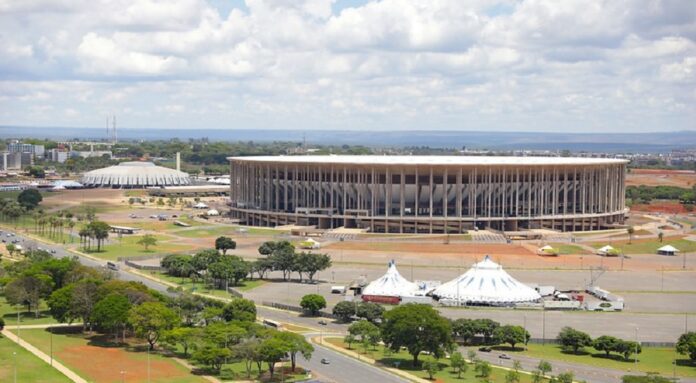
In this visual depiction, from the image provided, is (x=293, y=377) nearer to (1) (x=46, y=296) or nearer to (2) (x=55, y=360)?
(2) (x=55, y=360)

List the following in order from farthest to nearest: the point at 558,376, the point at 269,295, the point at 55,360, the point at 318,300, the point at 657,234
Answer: the point at 657,234 → the point at 269,295 → the point at 318,300 → the point at 55,360 → the point at 558,376

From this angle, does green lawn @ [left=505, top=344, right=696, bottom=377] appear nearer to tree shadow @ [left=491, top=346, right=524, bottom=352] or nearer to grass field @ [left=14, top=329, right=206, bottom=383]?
tree shadow @ [left=491, top=346, right=524, bottom=352]

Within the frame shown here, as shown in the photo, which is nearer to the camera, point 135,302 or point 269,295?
point 135,302

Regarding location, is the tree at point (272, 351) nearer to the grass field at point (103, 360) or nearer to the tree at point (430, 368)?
the grass field at point (103, 360)

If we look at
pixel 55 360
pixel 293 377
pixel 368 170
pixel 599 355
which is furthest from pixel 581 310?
pixel 368 170

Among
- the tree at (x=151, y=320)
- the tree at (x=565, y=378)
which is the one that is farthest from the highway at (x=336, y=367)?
the tree at (x=151, y=320)

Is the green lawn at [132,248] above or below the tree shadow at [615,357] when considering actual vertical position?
above

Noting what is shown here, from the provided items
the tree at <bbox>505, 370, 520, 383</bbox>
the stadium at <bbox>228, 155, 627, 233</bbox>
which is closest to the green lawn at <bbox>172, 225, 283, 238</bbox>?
the stadium at <bbox>228, 155, 627, 233</bbox>
